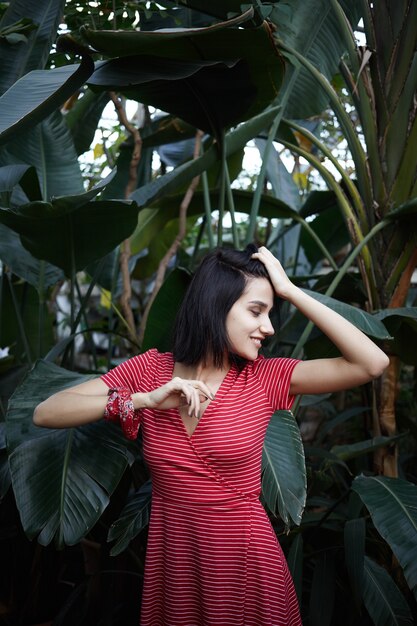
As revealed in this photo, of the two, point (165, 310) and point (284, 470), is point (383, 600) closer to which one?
point (284, 470)

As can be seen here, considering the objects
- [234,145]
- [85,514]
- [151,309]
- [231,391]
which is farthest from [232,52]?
[85,514]

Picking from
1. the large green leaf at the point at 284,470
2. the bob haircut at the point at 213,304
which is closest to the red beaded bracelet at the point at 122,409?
the bob haircut at the point at 213,304

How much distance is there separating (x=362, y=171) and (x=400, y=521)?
106cm

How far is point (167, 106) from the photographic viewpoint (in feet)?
6.18

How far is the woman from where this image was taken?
1268 millimetres

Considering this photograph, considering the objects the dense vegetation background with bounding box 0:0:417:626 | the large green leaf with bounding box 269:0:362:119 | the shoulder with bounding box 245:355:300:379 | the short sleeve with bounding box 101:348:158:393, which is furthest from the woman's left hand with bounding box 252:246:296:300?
the large green leaf with bounding box 269:0:362:119

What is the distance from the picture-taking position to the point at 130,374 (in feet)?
4.54

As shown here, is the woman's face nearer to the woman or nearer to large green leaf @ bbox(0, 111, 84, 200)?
the woman

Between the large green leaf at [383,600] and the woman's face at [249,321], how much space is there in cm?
90

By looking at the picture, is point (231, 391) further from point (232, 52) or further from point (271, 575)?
point (232, 52)

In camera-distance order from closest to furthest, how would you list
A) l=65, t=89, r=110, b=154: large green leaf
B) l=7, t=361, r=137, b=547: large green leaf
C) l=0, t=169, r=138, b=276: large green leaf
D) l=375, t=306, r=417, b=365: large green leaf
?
l=7, t=361, r=137, b=547: large green leaf, l=0, t=169, r=138, b=276: large green leaf, l=375, t=306, r=417, b=365: large green leaf, l=65, t=89, r=110, b=154: large green leaf

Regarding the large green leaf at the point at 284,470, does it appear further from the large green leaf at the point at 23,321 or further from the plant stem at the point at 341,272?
the large green leaf at the point at 23,321

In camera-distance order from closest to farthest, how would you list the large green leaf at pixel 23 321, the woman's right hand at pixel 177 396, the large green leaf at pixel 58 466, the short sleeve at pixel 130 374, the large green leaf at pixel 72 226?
1. the woman's right hand at pixel 177 396
2. the short sleeve at pixel 130 374
3. the large green leaf at pixel 58 466
4. the large green leaf at pixel 72 226
5. the large green leaf at pixel 23 321

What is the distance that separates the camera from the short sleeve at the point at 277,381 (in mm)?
1341
